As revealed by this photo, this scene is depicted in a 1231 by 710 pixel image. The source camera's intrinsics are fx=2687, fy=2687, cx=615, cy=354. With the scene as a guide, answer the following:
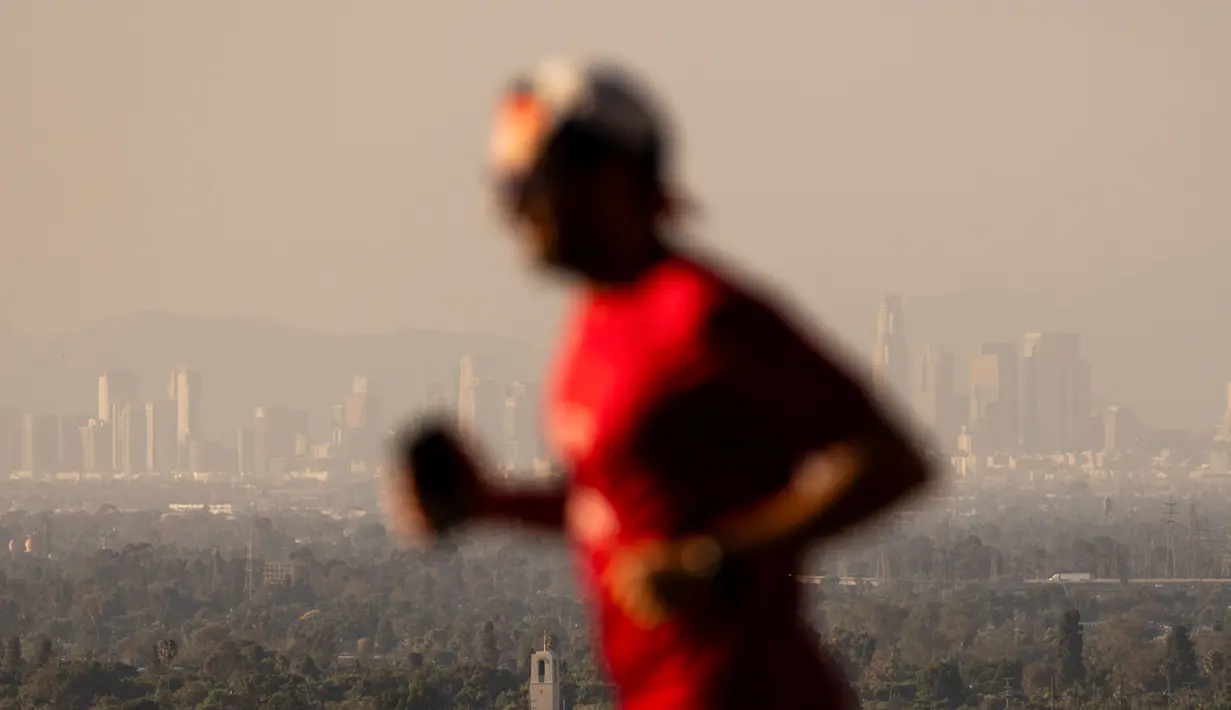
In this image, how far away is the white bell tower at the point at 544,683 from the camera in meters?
103

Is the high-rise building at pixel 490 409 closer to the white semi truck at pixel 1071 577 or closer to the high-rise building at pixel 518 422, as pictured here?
the high-rise building at pixel 518 422

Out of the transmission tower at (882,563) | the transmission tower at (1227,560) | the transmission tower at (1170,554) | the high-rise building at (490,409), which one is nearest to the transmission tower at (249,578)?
the high-rise building at (490,409)

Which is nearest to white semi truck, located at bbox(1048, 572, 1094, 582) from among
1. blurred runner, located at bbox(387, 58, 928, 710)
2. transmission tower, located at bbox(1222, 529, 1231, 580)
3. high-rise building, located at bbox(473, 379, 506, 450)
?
transmission tower, located at bbox(1222, 529, 1231, 580)

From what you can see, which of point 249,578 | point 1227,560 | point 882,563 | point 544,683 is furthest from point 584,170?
point 1227,560

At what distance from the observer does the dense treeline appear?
346 ft

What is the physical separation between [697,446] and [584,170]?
0.40 m

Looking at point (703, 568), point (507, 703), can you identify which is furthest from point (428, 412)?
point (507, 703)

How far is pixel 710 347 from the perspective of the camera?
3.38 metres

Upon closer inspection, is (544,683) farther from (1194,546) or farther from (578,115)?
(578,115)

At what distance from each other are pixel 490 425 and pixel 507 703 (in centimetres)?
8246

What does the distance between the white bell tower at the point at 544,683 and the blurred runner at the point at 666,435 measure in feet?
329

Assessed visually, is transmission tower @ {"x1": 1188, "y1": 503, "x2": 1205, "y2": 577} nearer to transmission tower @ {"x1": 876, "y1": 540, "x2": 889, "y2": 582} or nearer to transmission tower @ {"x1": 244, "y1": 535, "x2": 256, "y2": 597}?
transmission tower @ {"x1": 876, "y1": 540, "x2": 889, "y2": 582}

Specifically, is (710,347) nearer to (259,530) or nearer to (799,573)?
(799,573)

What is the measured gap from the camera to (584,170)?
352cm
